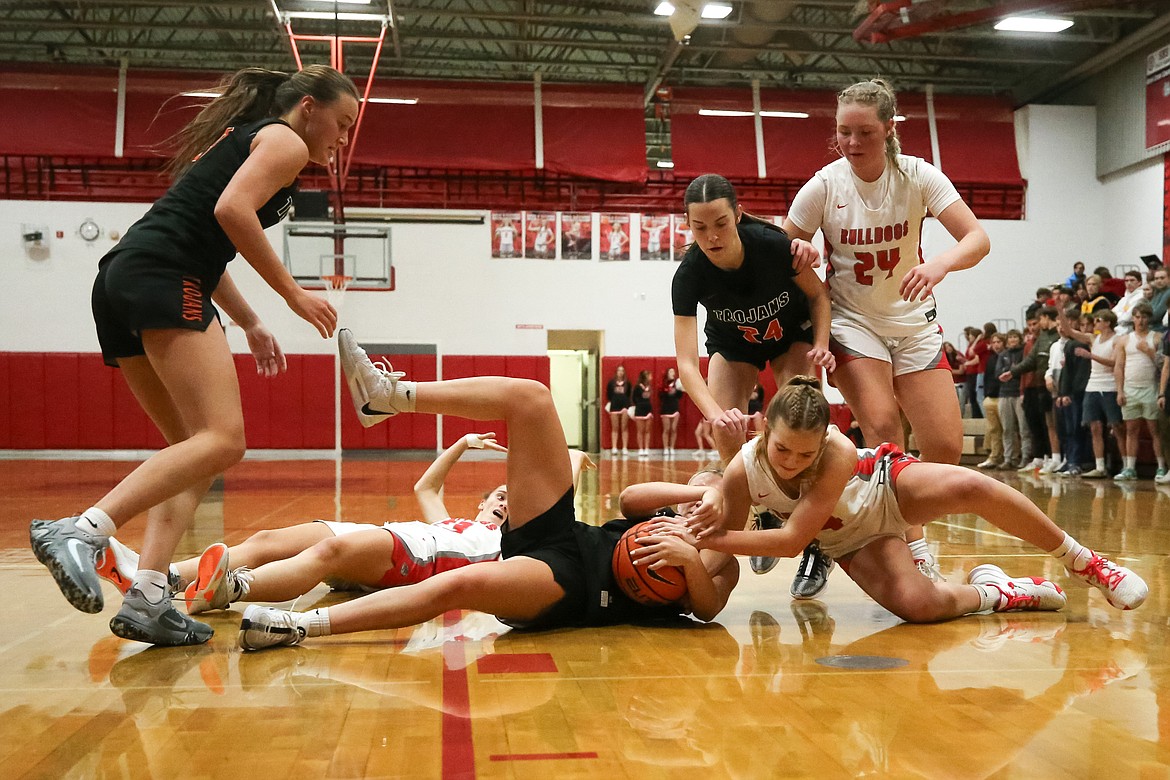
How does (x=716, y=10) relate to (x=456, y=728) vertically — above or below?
above

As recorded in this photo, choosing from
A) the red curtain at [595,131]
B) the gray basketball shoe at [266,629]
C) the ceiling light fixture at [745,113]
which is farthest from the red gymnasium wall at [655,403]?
the gray basketball shoe at [266,629]

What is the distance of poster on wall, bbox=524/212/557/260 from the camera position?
61.6 feet

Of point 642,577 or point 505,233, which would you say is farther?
point 505,233

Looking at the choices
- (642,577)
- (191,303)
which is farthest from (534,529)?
(191,303)

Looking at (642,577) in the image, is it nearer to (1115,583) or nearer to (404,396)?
(404,396)

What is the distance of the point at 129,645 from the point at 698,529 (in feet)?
5.88

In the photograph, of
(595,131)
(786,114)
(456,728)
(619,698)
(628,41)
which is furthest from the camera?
(786,114)

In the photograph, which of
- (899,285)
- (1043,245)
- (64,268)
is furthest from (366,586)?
(1043,245)

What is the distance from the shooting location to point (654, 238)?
1897 centimetres

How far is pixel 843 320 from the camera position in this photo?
429 centimetres

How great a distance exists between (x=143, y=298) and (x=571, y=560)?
4.93 ft

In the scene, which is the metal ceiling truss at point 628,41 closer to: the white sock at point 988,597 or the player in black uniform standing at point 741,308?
the player in black uniform standing at point 741,308

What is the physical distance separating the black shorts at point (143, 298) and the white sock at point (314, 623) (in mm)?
904

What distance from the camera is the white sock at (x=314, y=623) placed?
2.96 m
